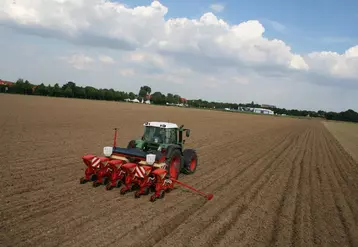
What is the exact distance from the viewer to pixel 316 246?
6.21 metres

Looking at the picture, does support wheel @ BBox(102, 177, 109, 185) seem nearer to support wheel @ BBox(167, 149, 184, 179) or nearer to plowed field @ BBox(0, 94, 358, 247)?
plowed field @ BBox(0, 94, 358, 247)

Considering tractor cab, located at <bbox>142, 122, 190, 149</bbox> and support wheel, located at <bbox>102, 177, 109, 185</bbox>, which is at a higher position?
tractor cab, located at <bbox>142, 122, 190, 149</bbox>

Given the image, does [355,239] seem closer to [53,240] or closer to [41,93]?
[53,240]

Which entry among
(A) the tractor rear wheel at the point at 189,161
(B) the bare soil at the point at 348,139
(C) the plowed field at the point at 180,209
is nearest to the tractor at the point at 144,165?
(A) the tractor rear wheel at the point at 189,161

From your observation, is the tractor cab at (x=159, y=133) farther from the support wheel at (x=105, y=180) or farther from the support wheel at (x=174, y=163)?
the support wheel at (x=105, y=180)

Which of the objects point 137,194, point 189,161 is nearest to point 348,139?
point 189,161

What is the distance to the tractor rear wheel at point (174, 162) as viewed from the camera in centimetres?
921

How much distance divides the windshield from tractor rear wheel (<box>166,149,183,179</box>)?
0.59 m

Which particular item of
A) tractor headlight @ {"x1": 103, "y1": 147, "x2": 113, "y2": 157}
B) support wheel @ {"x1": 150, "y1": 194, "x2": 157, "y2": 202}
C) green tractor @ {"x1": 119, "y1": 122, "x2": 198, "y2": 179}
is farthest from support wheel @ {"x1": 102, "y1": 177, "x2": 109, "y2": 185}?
support wheel @ {"x1": 150, "y1": 194, "x2": 157, "y2": 202}

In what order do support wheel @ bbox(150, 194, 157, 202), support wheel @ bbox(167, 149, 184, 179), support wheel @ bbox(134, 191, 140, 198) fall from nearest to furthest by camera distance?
support wheel @ bbox(150, 194, 157, 202), support wheel @ bbox(134, 191, 140, 198), support wheel @ bbox(167, 149, 184, 179)

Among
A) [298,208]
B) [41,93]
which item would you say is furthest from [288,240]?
[41,93]

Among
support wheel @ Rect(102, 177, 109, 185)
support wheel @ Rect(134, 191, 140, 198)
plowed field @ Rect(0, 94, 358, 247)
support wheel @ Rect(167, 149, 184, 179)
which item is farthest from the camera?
support wheel @ Rect(167, 149, 184, 179)

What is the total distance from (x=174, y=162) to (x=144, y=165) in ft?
4.93

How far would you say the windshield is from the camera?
32.7 ft
